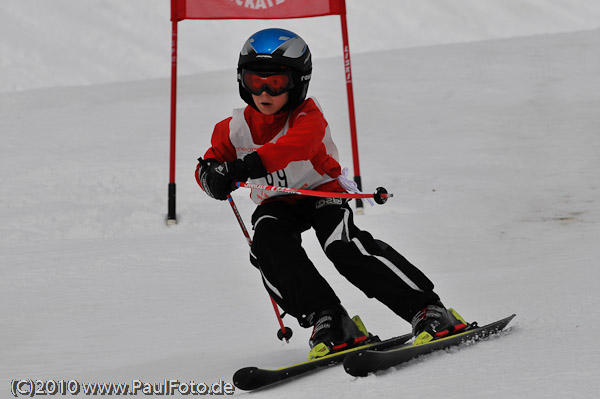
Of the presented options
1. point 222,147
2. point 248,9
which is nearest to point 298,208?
point 222,147

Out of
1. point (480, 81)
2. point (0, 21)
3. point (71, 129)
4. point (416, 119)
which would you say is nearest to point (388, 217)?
point (416, 119)

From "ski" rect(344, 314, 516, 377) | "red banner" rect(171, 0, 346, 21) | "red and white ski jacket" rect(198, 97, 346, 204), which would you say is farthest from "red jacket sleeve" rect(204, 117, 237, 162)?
"red banner" rect(171, 0, 346, 21)

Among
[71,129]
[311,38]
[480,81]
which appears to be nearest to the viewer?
[71,129]

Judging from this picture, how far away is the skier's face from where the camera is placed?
363cm

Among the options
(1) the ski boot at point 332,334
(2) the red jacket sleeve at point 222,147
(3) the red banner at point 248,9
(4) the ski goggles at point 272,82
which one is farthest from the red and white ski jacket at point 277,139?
(3) the red banner at point 248,9

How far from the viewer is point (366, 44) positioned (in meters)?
26.8

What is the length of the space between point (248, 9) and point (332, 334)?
4509 mm

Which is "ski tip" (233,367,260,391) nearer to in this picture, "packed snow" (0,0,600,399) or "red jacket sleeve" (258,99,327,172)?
"packed snow" (0,0,600,399)

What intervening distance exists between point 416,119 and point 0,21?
1512cm

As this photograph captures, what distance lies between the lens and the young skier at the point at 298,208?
3.42 meters

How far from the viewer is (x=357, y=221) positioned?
705 cm

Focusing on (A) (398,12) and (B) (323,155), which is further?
(A) (398,12)

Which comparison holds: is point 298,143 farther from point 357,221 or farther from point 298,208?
point 357,221

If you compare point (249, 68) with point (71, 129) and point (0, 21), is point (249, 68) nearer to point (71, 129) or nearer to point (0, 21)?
point (71, 129)
